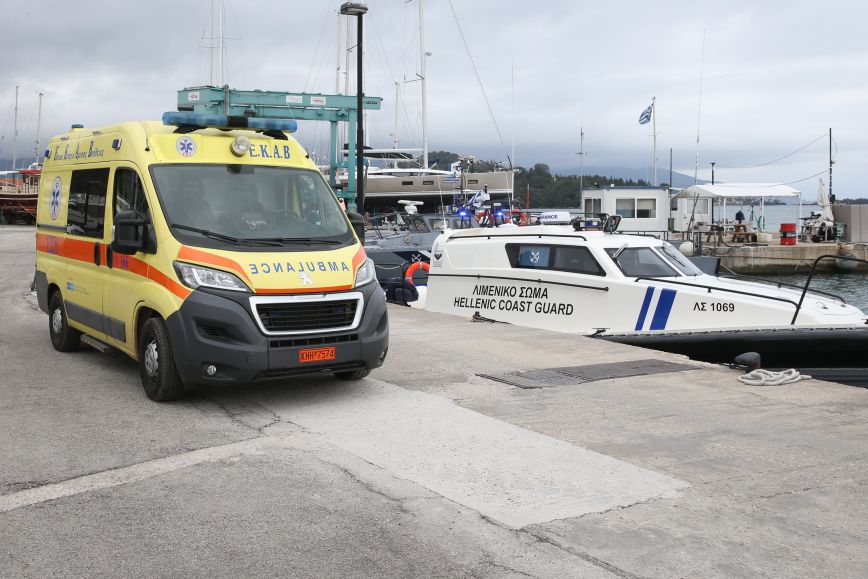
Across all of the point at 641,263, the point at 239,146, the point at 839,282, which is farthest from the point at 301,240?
the point at 839,282

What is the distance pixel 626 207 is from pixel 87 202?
1240 inches

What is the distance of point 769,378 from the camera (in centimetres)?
852

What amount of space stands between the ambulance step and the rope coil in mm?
6446

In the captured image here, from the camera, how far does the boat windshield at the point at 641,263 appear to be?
12688mm

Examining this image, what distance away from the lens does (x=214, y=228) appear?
7.71 metres

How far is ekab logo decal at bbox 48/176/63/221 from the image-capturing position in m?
10.2

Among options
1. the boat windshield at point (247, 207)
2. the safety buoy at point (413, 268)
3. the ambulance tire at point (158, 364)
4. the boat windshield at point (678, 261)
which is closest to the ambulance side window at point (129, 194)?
the boat windshield at point (247, 207)

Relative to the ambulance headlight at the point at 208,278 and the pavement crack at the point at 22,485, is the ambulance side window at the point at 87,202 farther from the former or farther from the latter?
the pavement crack at the point at 22,485

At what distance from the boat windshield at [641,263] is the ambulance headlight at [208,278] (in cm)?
695

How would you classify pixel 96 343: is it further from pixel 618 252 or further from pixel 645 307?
pixel 618 252

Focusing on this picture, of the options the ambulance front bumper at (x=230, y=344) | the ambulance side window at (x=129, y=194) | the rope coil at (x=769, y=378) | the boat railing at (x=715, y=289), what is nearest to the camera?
the ambulance front bumper at (x=230, y=344)

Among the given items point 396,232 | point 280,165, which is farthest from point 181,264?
point 396,232

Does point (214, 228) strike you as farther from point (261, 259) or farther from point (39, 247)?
point (39, 247)

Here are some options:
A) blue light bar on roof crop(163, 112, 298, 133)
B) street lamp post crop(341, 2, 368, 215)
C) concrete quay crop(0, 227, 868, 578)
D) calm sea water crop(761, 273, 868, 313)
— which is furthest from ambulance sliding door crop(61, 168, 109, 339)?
calm sea water crop(761, 273, 868, 313)
